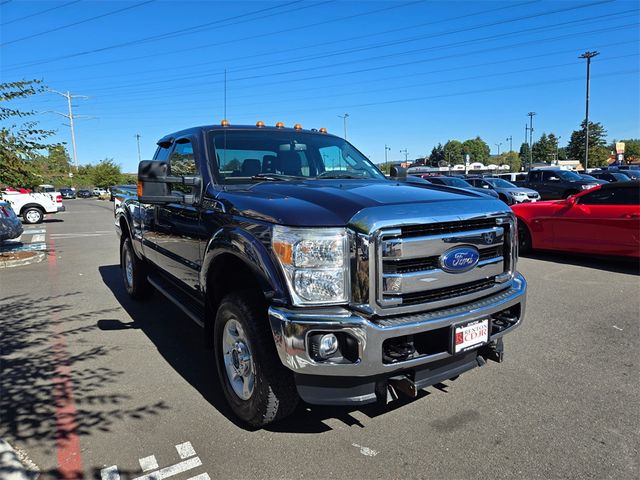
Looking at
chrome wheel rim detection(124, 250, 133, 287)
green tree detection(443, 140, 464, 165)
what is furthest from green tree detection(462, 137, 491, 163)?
chrome wheel rim detection(124, 250, 133, 287)

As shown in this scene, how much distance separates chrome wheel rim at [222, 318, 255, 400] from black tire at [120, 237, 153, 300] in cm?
328

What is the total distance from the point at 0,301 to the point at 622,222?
959 cm

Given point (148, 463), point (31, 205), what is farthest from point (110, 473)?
point (31, 205)

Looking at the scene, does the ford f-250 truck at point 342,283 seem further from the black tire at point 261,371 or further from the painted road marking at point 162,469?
the painted road marking at point 162,469

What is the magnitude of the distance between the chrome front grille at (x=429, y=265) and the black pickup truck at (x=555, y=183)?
20242mm

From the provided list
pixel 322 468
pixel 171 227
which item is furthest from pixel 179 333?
pixel 322 468

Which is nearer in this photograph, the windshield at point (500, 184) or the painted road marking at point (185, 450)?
the painted road marking at point (185, 450)

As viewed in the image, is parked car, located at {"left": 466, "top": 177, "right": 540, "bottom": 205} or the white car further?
parked car, located at {"left": 466, "top": 177, "right": 540, "bottom": 205}

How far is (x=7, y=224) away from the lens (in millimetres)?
10906

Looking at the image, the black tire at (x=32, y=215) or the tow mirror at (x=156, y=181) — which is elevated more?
the tow mirror at (x=156, y=181)

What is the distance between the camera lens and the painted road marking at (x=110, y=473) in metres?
2.63

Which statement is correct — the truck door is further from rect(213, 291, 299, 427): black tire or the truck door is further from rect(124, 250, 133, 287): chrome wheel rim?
rect(124, 250, 133, 287): chrome wheel rim

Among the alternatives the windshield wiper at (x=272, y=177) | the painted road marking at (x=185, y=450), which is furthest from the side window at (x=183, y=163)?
the painted road marking at (x=185, y=450)

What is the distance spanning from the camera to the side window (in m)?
4.00
